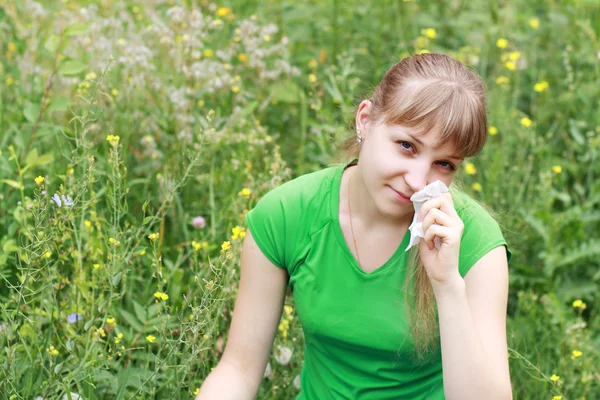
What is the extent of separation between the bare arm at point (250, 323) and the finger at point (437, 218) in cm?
45

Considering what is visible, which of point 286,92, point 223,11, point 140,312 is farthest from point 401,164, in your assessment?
point 223,11

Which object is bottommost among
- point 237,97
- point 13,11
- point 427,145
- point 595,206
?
point 595,206

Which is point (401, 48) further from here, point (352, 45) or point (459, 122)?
point (459, 122)

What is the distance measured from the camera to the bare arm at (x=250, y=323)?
204cm

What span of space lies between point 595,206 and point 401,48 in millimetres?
1063

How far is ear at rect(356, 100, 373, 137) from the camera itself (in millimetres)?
1989

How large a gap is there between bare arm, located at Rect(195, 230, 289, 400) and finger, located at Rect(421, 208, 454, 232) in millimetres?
451

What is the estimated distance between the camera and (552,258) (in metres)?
3.00

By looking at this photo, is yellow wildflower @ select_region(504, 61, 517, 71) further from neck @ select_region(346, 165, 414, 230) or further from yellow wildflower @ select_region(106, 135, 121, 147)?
yellow wildflower @ select_region(106, 135, 121, 147)

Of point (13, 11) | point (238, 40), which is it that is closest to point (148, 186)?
point (238, 40)

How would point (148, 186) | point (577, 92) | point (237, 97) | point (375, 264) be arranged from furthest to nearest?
point (577, 92) < point (237, 97) < point (148, 186) < point (375, 264)

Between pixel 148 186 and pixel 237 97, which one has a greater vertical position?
pixel 237 97

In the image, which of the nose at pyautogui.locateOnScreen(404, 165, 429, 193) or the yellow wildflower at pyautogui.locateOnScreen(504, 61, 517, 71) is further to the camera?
the yellow wildflower at pyautogui.locateOnScreen(504, 61, 517, 71)

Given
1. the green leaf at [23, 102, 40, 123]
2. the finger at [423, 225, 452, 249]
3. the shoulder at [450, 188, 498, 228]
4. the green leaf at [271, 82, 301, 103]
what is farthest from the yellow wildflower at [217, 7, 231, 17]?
the finger at [423, 225, 452, 249]
